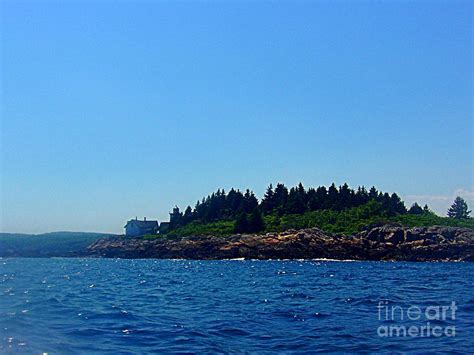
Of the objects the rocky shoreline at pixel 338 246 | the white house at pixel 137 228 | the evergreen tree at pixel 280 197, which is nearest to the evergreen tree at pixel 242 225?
the rocky shoreline at pixel 338 246

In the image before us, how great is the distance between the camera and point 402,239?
91.1 meters

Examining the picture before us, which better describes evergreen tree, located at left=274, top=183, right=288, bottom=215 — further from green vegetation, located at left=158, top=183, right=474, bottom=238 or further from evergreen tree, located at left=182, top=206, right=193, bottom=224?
evergreen tree, located at left=182, top=206, right=193, bottom=224

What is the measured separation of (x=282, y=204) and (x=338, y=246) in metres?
45.8

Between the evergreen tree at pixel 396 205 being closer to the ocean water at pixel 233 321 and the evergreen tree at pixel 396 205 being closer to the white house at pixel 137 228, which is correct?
the white house at pixel 137 228

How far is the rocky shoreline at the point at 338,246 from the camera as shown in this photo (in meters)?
87.2

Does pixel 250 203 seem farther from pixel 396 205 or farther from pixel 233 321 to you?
pixel 233 321

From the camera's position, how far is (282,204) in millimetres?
139250

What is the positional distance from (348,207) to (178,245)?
43.5 metres

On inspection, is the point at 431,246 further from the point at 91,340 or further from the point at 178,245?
the point at 91,340

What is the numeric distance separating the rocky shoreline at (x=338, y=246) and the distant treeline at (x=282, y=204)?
693 inches

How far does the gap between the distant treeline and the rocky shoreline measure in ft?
57.7

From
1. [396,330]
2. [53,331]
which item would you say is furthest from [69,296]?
[396,330]

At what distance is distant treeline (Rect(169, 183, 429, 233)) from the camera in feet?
419

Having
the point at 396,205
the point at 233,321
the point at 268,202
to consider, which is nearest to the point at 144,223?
the point at 268,202
